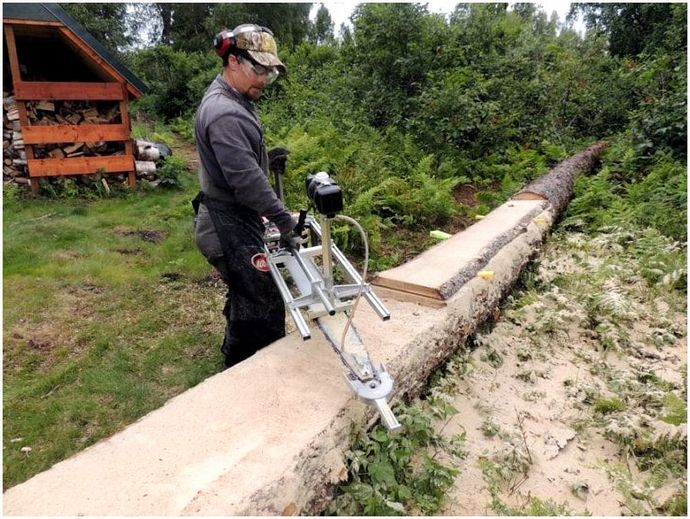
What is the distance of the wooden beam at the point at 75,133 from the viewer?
7.89 meters

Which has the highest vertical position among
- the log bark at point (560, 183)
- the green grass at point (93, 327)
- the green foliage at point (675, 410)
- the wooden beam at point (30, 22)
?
the wooden beam at point (30, 22)

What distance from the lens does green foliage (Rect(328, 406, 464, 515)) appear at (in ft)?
7.83

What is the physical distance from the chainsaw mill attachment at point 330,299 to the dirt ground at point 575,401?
29.3 inches

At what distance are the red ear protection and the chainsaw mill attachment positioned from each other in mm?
983

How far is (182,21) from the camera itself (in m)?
23.7

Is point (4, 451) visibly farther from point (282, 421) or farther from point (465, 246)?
point (465, 246)

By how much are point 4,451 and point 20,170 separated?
7138 millimetres

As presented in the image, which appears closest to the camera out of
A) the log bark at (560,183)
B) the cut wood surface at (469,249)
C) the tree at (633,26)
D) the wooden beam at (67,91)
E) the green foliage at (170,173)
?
the cut wood surface at (469,249)

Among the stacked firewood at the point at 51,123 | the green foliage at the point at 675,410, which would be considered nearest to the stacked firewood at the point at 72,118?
the stacked firewood at the point at 51,123

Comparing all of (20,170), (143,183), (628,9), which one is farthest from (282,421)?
(628,9)

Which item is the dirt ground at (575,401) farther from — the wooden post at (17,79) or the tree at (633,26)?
the tree at (633,26)

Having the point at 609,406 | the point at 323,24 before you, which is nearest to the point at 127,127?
the point at 609,406

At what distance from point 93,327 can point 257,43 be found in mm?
3010

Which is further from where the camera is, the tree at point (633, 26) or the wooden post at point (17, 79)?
the tree at point (633, 26)
